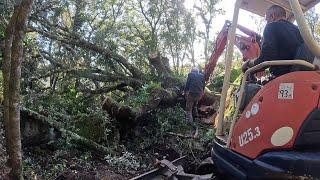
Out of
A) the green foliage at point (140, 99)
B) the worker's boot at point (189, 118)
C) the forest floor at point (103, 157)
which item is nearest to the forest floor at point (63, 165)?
the forest floor at point (103, 157)

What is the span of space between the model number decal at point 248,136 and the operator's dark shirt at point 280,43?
713 millimetres

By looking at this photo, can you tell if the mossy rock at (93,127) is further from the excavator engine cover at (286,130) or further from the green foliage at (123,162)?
the excavator engine cover at (286,130)

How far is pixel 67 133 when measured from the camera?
739 cm

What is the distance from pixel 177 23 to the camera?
2209 centimetres

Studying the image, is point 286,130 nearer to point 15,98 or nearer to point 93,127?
point 15,98

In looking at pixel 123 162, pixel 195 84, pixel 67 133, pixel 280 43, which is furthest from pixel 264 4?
pixel 195 84

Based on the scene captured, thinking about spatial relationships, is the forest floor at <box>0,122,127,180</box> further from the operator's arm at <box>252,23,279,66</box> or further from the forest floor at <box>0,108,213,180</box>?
the operator's arm at <box>252,23,279,66</box>

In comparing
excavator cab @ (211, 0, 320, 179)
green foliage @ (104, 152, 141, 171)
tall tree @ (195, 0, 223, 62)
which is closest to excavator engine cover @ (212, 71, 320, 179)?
excavator cab @ (211, 0, 320, 179)

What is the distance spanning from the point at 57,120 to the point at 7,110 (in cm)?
298

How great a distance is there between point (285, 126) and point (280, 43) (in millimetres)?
1050

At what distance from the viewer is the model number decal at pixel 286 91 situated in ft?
11.9

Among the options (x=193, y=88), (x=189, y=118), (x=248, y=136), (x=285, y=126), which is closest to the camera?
(x=285, y=126)

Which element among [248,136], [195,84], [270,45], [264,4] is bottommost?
[248,136]

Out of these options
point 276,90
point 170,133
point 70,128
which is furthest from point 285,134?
point 170,133
